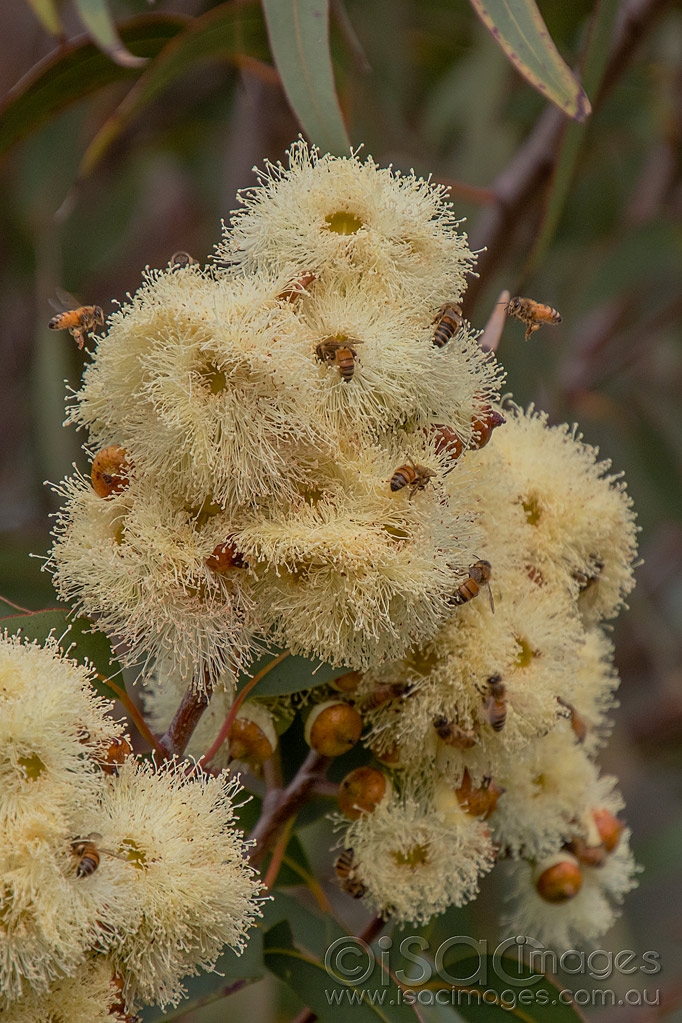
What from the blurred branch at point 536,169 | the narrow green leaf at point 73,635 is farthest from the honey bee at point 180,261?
the blurred branch at point 536,169

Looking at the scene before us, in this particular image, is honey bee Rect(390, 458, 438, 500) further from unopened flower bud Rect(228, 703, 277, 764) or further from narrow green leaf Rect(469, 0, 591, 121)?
narrow green leaf Rect(469, 0, 591, 121)

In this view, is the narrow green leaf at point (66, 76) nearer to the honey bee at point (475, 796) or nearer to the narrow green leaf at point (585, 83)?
the narrow green leaf at point (585, 83)

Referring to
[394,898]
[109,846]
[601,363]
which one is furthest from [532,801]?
[601,363]

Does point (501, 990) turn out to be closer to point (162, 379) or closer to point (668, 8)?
point (162, 379)

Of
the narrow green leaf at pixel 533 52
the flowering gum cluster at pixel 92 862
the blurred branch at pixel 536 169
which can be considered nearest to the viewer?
the flowering gum cluster at pixel 92 862

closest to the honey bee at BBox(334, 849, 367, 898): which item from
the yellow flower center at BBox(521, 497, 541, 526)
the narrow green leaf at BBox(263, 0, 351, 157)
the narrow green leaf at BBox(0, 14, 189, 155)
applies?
the yellow flower center at BBox(521, 497, 541, 526)

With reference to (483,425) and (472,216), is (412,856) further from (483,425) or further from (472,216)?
(472,216)
